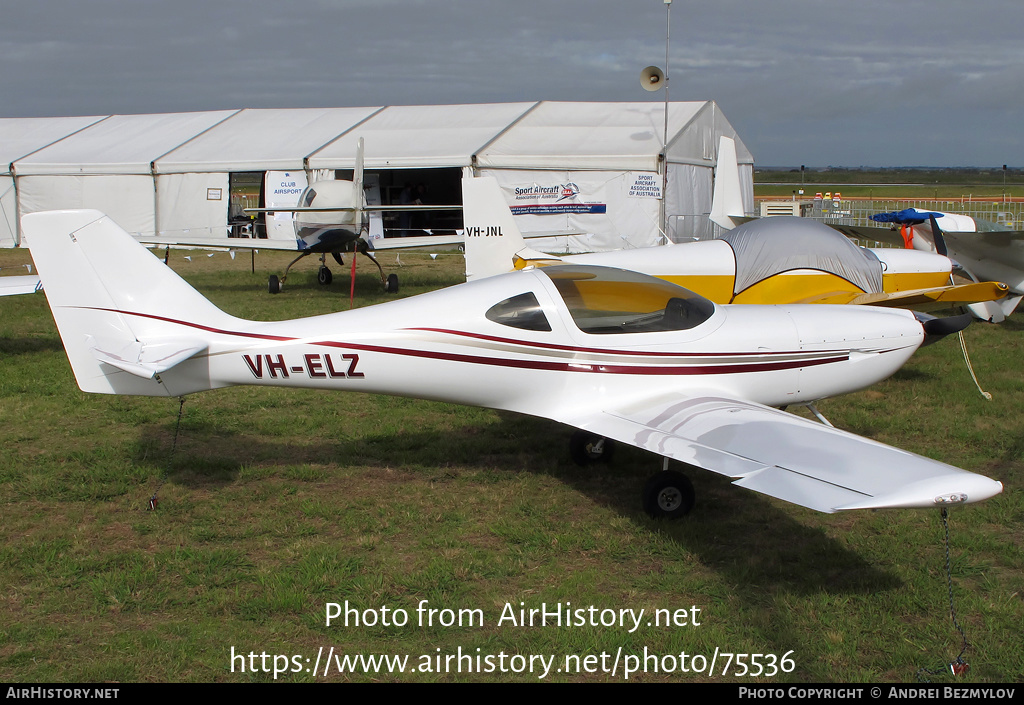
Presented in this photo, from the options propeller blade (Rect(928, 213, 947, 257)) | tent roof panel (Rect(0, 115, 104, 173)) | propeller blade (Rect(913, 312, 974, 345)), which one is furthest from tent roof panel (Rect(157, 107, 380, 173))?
propeller blade (Rect(913, 312, 974, 345))

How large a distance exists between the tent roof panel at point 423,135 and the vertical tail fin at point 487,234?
36.7 feet

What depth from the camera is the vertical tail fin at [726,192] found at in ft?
53.2

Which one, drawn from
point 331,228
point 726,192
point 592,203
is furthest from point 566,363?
point 592,203

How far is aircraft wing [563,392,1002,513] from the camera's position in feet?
11.4

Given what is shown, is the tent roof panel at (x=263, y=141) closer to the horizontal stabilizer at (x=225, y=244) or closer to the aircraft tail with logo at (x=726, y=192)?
the horizontal stabilizer at (x=225, y=244)

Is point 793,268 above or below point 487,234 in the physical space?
below

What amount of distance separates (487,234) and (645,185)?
12034 millimetres

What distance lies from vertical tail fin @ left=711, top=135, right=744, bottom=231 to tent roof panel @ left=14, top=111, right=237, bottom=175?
16640mm

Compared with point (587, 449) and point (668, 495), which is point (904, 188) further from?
point (668, 495)

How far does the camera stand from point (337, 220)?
16.8 meters

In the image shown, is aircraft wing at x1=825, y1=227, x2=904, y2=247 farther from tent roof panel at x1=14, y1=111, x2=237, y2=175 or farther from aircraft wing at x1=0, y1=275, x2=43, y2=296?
tent roof panel at x1=14, y1=111, x2=237, y2=175

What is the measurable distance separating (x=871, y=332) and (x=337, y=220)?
42.4 feet

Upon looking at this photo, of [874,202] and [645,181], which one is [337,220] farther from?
[874,202]

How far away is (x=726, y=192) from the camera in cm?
1631
